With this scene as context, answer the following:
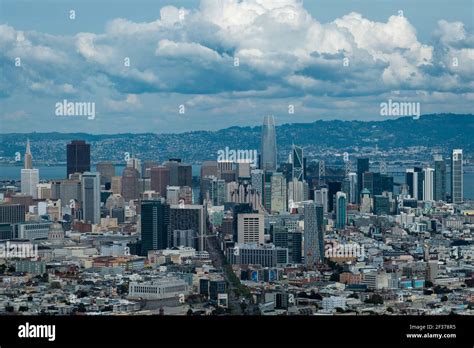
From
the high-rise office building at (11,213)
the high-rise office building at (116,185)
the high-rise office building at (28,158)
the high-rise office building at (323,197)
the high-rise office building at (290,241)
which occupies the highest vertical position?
the high-rise office building at (28,158)

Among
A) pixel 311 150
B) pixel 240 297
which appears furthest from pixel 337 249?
pixel 240 297

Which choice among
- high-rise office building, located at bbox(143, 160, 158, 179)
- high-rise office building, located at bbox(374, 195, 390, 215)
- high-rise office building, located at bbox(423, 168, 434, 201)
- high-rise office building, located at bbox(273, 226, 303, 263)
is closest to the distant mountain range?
high-rise office building, located at bbox(143, 160, 158, 179)

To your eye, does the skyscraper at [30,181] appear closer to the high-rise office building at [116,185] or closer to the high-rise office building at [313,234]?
the high-rise office building at [116,185]

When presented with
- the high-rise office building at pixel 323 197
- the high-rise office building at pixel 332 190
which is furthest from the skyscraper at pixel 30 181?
the high-rise office building at pixel 332 190

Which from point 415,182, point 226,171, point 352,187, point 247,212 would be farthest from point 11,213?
point 415,182
